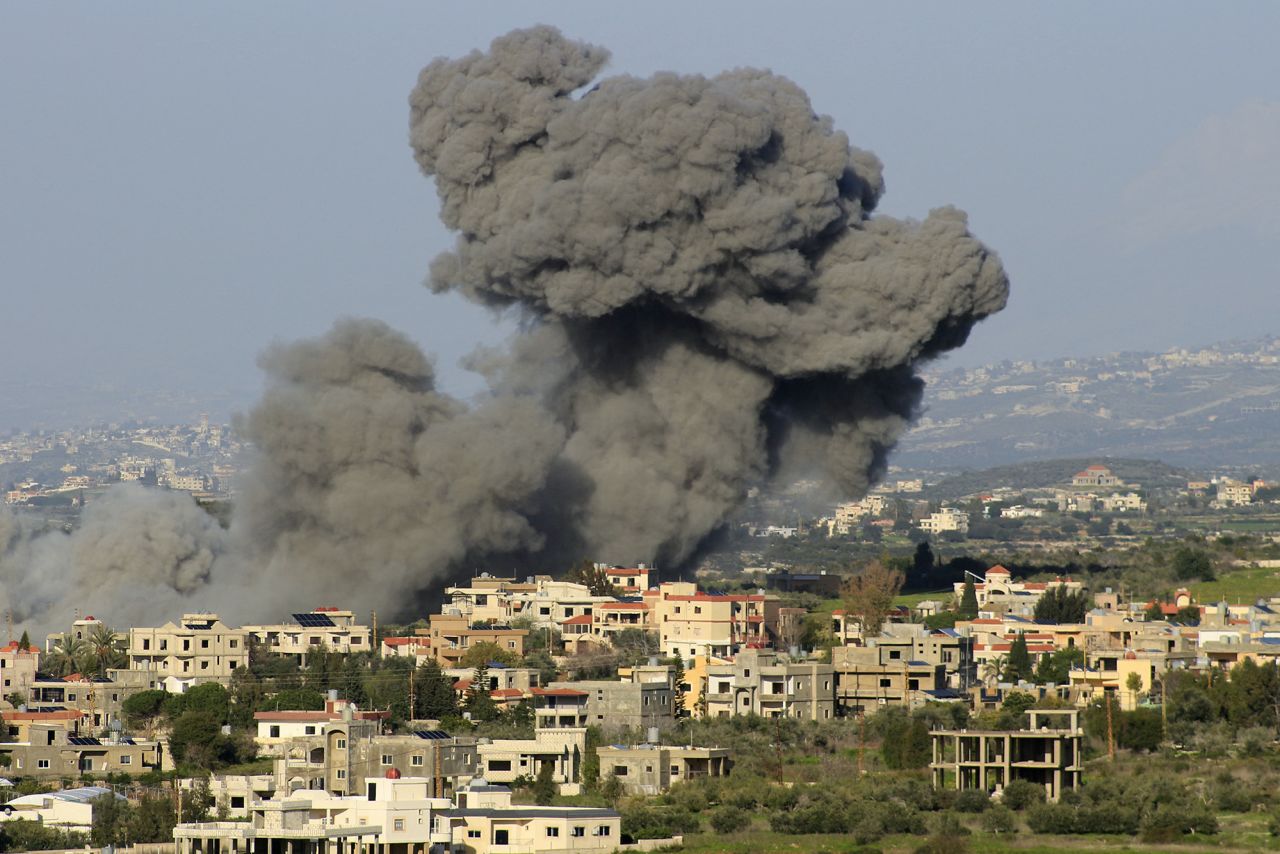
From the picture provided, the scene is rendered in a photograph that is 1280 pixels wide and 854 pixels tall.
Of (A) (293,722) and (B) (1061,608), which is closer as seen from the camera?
(A) (293,722)

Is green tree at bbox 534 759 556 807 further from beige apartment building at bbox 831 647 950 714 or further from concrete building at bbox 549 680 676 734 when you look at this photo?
beige apartment building at bbox 831 647 950 714

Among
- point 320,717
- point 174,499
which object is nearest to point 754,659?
point 320,717

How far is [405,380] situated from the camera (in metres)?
57.5

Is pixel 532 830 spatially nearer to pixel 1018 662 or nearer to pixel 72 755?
pixel 72 755

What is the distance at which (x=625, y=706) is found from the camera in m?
41.0

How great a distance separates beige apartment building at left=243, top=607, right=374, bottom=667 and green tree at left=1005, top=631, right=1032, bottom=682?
10992 millimetres

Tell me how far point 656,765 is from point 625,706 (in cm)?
377

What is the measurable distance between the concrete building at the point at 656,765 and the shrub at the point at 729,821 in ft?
8.94

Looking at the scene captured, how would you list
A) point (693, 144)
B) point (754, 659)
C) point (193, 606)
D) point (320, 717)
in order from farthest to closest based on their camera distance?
1. point (693, 144)
2. point (193, 606)
3. point (754, 659)
4. point (320, 717)

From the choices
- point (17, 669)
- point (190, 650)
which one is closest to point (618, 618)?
point (190, 650)

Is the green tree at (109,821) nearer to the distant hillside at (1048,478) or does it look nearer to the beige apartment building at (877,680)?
the beige apartment building at (877,680)

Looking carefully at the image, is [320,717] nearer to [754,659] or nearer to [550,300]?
[754,659]

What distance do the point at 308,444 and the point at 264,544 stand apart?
7.79ft

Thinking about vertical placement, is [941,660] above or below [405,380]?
below
